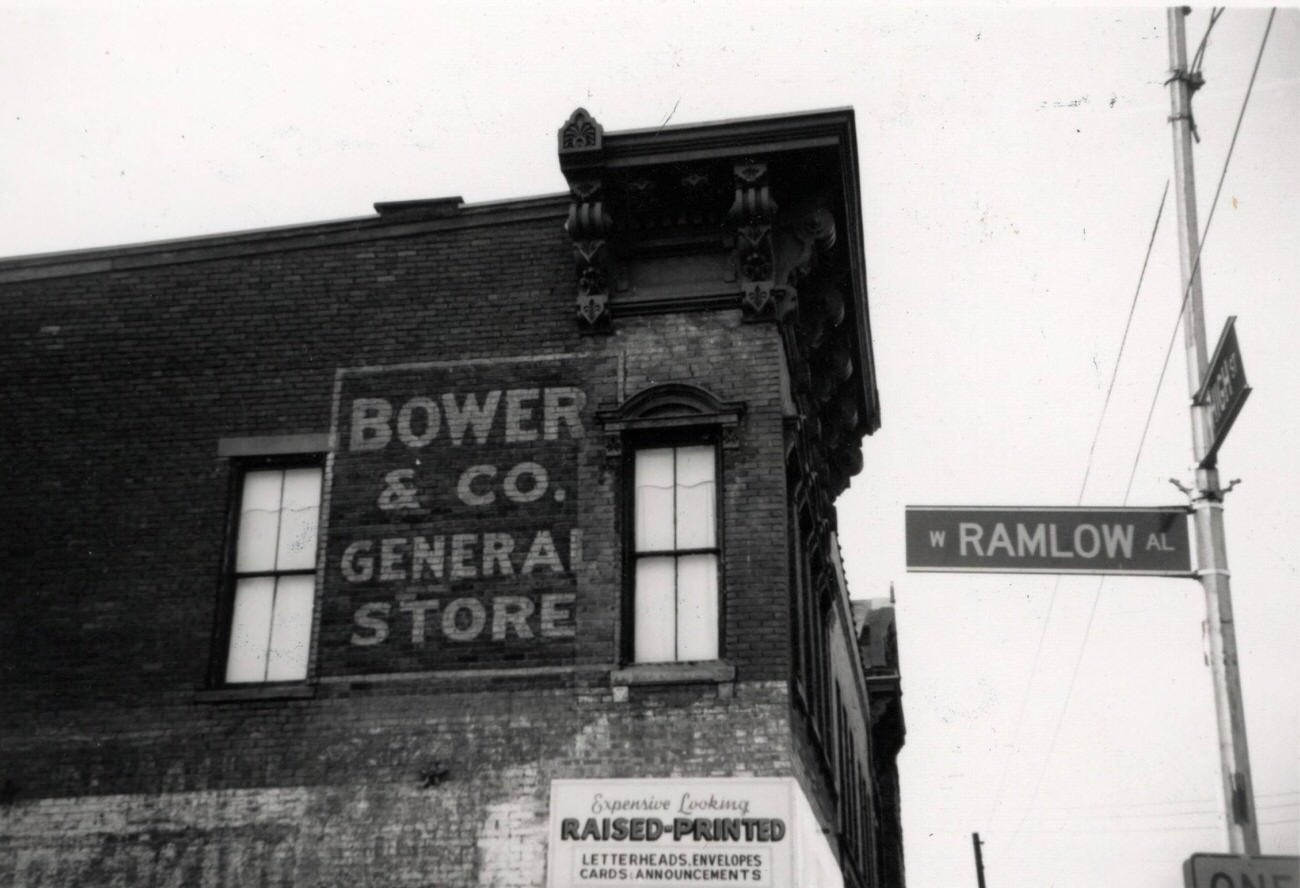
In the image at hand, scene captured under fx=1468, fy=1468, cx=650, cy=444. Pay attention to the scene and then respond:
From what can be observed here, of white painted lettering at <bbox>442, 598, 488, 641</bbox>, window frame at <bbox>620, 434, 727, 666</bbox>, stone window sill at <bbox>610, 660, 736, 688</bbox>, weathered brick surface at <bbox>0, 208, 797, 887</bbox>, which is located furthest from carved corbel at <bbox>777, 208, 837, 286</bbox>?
white painted lettering at <bbox>442, 598, 488, 641</bbox>

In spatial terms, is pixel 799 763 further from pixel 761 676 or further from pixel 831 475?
pixel 831 475

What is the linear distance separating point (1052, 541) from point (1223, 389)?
1578mm

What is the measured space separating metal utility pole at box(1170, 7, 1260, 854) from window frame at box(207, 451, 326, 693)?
835 cm

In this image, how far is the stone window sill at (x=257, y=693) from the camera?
14219 millimetres

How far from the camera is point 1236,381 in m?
9.80

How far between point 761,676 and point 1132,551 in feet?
13.0

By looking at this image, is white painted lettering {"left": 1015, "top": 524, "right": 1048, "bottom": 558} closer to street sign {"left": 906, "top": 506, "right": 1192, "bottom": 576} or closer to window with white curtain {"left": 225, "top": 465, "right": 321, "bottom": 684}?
street sign {"left": 906, "top": 506, "right": 1192, "bottom": 576}

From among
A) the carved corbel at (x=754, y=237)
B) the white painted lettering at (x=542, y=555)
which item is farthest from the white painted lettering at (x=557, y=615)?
the carved corbel at (x=754, y=237)

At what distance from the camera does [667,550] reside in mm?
14164

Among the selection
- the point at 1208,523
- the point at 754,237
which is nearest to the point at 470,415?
the point at 754,237

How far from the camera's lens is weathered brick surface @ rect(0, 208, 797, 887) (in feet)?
44.3

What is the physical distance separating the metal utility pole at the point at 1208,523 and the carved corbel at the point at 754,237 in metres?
3.99

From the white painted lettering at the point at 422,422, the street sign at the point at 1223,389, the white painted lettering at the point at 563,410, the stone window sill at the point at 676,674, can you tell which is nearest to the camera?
the street sign at the point at 1223,389

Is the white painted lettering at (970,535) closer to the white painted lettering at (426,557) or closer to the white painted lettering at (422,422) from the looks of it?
the white painted lettering at (426,557)
